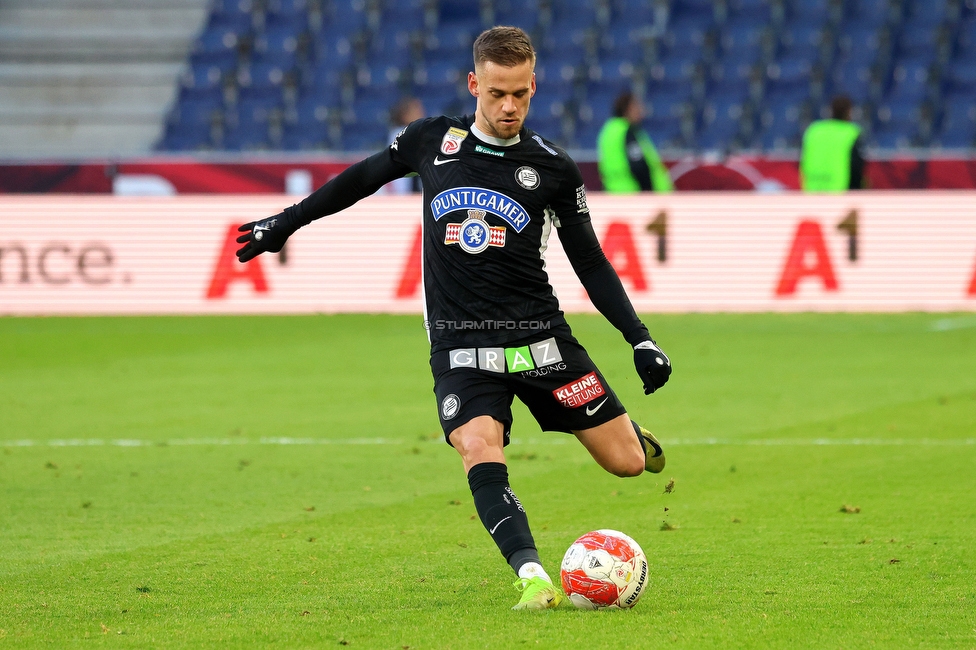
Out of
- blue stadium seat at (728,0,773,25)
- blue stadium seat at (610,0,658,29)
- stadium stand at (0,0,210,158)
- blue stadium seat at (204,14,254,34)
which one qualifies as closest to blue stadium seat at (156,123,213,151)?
stadium stand at (0,0,210,158)

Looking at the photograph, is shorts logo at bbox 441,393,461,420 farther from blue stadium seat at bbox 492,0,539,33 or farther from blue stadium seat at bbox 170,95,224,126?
blue stadium seat at bbox 170,95,224,126

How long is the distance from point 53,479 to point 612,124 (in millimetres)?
11181

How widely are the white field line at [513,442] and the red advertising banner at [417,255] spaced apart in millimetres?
7250

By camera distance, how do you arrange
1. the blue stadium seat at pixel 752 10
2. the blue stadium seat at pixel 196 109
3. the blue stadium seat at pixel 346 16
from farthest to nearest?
the blue stadium seat at pixel 346 16
the blue stadium seat at pixel 196 109
the blue stadium seat at pixel 752 10

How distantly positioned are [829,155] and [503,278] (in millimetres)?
12581

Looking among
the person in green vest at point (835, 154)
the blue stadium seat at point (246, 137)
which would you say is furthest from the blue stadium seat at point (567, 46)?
the person in green vest at point (835, 154)

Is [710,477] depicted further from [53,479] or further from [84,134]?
[84,134]

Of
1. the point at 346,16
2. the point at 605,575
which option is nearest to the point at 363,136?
the point at 346,16

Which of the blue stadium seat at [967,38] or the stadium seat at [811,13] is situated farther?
the stadium seat at [811,13]

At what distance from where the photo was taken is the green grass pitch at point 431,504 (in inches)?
181

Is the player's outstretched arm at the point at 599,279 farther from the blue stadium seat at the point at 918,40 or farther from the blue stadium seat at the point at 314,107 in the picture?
the blue stadium seat at the point at 314,107

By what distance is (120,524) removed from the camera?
649 centimetres

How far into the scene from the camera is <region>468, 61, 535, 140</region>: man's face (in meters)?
4.88

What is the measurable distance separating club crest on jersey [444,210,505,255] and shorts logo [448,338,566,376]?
351 mm
